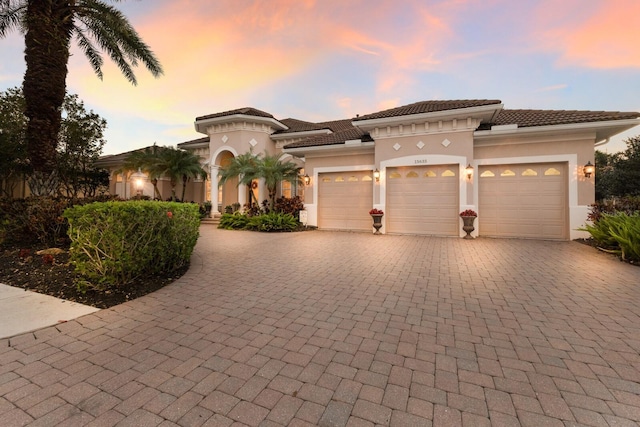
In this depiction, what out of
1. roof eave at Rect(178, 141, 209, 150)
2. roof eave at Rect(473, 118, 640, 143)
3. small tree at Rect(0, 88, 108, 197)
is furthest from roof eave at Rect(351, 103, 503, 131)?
small tree at Rect(0, 88, 108, 197)

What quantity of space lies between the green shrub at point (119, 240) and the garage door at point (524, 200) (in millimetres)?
11440

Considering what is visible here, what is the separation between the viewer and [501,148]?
34.7 feet

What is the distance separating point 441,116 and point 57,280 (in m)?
12.3

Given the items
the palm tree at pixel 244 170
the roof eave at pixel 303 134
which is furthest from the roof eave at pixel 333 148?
the roof eave at pixel 303 134

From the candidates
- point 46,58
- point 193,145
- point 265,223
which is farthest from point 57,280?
point 193,145

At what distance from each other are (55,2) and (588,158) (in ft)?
58.4

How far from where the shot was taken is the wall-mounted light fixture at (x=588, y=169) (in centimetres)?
947

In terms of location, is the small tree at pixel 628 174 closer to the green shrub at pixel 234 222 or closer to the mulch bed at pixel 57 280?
the green shrub at pixel 234 222

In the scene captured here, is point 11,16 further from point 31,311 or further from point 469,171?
point 469,171

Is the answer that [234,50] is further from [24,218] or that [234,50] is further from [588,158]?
[588,158]

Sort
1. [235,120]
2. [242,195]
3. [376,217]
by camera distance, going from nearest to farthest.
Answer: [376,217], [235,120], [242,195]

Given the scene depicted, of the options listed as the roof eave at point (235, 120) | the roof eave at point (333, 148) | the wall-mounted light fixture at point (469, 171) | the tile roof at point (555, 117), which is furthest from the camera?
the roof eave at point (235, 120)

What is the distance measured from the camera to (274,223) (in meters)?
12.8

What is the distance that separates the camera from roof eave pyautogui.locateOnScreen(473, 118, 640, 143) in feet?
29.2
